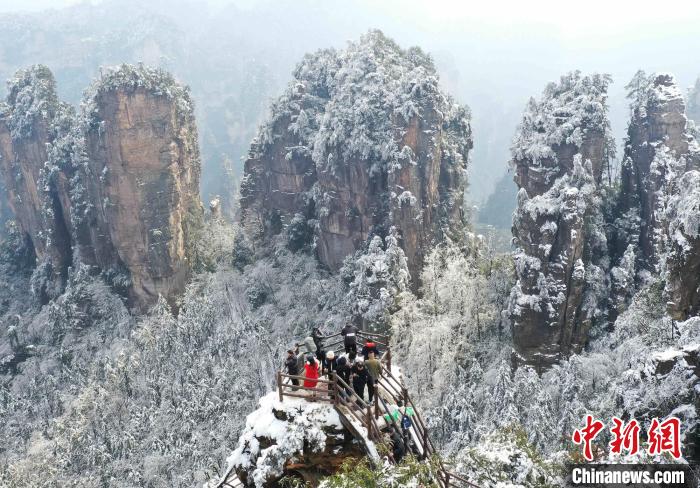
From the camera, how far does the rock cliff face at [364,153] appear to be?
48469 mm

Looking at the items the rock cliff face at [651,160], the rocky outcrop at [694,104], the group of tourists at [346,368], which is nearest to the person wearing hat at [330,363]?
the group of tourists at [346,368]

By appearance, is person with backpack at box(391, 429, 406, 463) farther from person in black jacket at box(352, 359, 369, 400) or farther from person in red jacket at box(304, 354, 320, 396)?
person in red jacket at box(304, 354, 320, 396)

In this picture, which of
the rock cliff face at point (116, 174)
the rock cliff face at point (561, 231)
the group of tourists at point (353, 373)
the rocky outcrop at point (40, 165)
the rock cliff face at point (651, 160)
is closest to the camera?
the group of tourists at point (353, 373)

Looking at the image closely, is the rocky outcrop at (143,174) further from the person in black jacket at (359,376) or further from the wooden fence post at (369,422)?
the wooden fence post at (369,422)

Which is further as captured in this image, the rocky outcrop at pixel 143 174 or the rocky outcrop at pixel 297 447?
the rocky outcrop at pixel 143 174

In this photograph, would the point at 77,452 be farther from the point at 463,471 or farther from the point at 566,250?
the point at 463,471

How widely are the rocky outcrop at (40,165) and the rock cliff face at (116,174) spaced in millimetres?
113

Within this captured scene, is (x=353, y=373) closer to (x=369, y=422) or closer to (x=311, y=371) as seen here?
(x=311, y=371)

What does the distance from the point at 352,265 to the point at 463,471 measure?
1564 inches

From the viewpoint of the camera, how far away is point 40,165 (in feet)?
220

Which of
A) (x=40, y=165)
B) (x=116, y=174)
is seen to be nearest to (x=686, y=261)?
(x=116, y=174)

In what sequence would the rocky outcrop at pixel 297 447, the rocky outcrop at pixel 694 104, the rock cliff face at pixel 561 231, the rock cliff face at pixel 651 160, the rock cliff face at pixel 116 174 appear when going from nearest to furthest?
the rocky outcrop at pixel 297 447 → the rock cliff face at pixel 561 231 → the rock cliff face at pixel 651 160 → the rock cliff face at pixel 116 174 → the rocky outcrop at pixel 694 104

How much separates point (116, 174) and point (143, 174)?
2.62 metres

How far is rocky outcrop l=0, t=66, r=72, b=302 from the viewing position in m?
65.1
